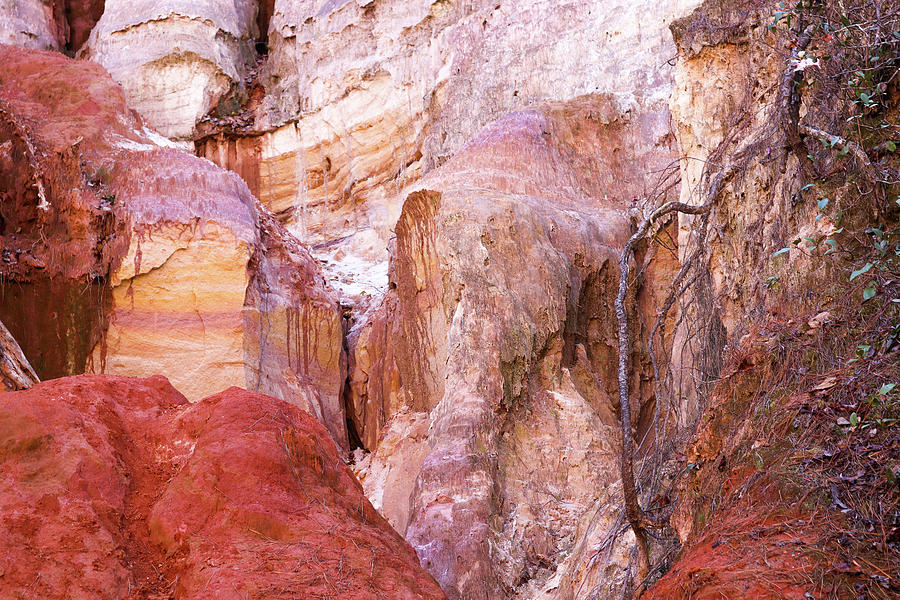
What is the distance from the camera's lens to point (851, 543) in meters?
5.70

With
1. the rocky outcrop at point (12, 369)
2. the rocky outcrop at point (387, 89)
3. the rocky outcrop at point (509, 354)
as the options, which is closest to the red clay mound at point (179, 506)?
the rocky outcrop at point (12, 369)

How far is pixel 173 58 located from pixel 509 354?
17.3m

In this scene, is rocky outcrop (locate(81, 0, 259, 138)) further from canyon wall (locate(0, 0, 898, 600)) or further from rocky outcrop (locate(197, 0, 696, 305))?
rocky outcrop (locate(197, 0, 696, 305))

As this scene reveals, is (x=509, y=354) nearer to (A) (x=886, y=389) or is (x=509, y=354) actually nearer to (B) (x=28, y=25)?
(A) (x=886, y=389)

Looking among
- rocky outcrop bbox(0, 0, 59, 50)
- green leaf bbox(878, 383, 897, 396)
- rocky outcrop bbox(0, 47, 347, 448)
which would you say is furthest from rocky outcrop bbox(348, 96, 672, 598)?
rocky outcrop bbox(0, 0, 59, 50)

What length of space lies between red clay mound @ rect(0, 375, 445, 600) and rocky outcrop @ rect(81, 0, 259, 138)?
792 inches

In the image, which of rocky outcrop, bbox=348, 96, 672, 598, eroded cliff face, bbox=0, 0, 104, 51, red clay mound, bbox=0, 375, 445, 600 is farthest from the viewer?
eroded cliff face, bbox=0, 0, 104, 51

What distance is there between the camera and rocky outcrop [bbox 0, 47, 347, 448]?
1756cm

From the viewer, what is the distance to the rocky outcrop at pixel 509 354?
42.3 feet

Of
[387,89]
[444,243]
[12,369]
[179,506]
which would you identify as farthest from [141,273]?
[179,506]

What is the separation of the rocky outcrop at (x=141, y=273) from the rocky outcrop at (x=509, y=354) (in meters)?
2.10

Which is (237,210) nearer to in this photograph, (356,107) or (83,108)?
(83,108)

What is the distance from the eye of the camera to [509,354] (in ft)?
48.7

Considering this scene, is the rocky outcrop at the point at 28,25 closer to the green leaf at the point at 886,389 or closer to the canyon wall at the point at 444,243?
the canyon wall at the point at 444,243
